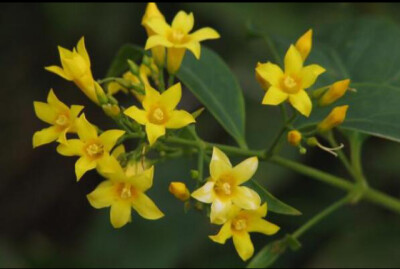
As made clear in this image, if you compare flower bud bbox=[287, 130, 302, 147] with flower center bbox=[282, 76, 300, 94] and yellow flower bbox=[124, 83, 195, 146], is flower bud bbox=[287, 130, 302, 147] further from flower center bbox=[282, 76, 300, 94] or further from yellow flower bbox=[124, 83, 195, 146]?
yellow flower bbox=[124, 83, 195, 146]

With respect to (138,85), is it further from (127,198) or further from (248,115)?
(248,115)

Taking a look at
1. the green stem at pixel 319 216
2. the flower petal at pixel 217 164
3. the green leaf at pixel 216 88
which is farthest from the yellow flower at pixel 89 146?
the green stem at pixel 319 216

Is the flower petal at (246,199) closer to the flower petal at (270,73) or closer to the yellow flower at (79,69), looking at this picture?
the flower petal at (270,73)

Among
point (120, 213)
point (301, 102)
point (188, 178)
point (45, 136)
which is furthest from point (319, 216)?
point (188, 178)

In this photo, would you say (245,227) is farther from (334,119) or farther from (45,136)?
(45,136)

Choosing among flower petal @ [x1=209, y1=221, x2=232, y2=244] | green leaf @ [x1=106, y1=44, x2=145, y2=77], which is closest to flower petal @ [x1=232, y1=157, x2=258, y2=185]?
flower petal @ [x1=209, y1=221, x2=232, y2=244]

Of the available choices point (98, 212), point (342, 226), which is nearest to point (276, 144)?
point (342, 226)
